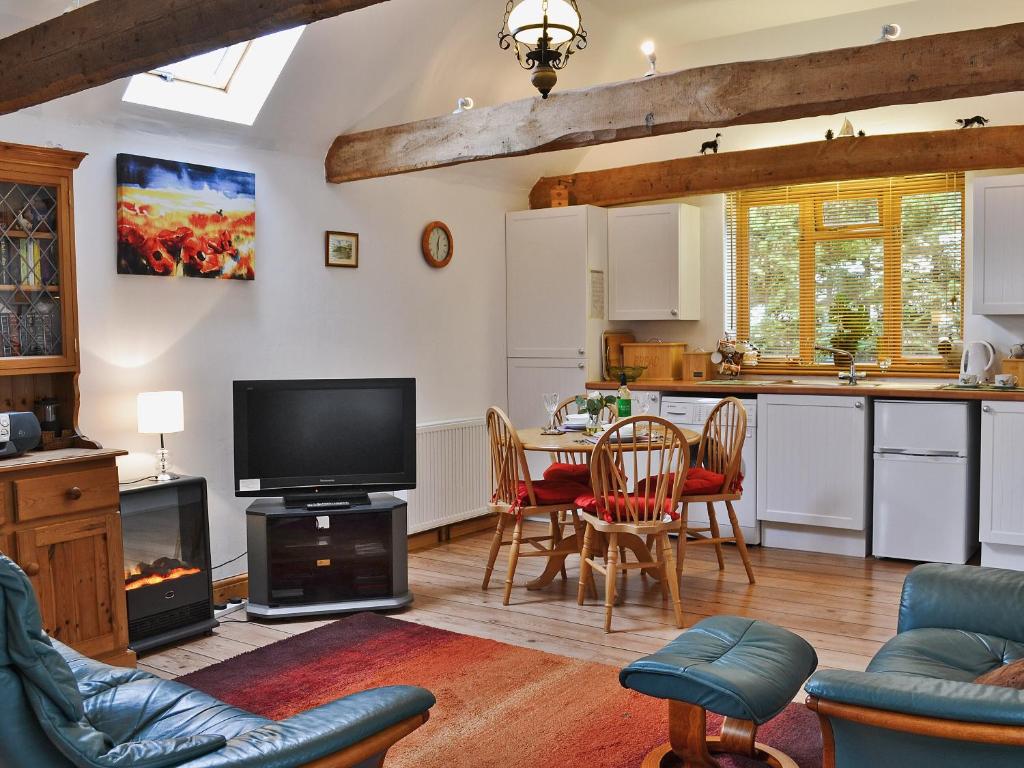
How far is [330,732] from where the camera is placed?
1.99 meters

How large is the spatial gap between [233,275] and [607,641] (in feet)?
8.30

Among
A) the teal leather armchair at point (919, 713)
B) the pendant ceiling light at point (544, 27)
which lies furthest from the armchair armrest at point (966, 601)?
the pendant ceiling light at point (544, 27)

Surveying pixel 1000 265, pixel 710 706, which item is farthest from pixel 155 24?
pixel 1000 265

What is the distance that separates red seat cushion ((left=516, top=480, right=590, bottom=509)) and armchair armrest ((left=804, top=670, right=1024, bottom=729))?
2637mm

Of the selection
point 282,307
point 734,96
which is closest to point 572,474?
point 282,307

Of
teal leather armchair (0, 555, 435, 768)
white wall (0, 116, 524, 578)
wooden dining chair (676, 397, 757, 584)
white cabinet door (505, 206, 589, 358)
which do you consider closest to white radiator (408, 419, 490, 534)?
white wall (0, 116, 524, 578)

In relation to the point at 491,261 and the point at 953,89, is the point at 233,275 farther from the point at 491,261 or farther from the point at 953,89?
the point at 953,89

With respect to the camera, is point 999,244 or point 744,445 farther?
point 744,445

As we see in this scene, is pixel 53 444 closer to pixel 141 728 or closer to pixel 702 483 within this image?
pixel 141 728

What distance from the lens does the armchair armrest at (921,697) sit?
200 centimetres

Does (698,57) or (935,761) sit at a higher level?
(698,57)

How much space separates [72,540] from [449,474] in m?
2.79

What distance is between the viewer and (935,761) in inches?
84.3

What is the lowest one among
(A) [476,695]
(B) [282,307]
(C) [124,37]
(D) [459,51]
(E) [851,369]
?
(A) [476,695]
